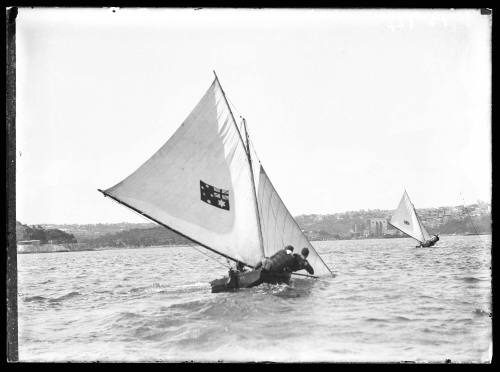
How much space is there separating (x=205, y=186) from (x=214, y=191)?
0.34 m

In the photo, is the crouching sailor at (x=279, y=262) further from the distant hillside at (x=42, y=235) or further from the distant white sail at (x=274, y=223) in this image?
the distant hillside at (x=42, y=235)

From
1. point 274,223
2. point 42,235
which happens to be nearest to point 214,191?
point 274,223

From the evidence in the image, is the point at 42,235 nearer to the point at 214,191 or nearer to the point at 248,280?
the point at 214,191

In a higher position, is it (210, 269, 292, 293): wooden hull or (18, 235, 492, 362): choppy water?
(210, 269, 292, 293): wooden hull

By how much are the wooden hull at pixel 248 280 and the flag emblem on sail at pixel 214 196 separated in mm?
2225

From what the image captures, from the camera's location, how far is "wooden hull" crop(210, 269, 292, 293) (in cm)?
1717

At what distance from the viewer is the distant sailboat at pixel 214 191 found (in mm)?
17219

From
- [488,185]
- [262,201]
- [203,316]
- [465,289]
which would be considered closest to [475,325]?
[465,289]

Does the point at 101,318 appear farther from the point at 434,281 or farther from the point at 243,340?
the point at 434,281

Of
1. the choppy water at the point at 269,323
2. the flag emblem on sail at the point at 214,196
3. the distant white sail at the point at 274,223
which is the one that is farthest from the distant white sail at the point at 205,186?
the choppy water at the point at 269,323

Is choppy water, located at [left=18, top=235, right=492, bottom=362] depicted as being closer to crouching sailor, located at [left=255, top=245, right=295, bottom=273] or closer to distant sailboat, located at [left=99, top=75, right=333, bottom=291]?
crouching sailor, located at [left=255, top=245, right=295, bottom=273]

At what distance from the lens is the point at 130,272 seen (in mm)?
25625

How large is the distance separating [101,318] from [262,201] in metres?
6.88

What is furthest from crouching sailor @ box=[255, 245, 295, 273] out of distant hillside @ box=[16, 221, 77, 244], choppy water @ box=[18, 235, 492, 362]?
distant hillside @ box=[16, 221, 77, 244]
